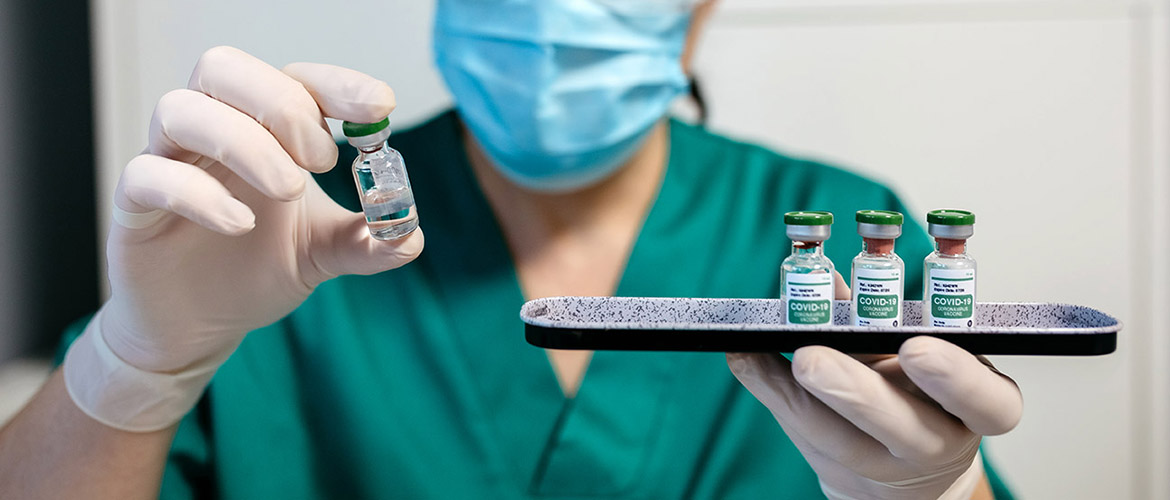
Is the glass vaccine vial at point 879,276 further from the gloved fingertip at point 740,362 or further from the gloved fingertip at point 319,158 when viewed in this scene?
the gloved fingertip at point 319,158

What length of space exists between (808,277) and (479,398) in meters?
0.44

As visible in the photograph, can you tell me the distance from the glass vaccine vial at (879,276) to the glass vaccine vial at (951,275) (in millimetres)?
27

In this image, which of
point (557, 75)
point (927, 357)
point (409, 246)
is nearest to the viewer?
point (927, 357)

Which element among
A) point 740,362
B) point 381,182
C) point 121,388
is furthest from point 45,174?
point 740,362

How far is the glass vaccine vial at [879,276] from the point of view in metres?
0.58

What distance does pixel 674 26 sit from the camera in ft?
2.98

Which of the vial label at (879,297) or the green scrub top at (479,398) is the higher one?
the vial label at (879,297)

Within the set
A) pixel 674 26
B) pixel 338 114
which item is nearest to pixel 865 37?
pixel 674 26

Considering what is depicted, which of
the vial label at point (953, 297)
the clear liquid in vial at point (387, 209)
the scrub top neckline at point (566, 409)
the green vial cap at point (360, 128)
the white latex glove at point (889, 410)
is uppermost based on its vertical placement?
the green vial cap at point (360, 128)

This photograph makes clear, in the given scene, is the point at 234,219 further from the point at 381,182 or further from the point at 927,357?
the point at 927,357

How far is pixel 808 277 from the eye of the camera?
1.91 ft

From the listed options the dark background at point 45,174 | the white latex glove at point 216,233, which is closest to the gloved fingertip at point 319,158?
the white latex glove at point 216,233

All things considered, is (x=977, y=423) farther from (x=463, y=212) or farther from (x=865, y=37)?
(x=865, y=37)

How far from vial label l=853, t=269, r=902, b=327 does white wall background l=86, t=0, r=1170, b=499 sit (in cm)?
77
